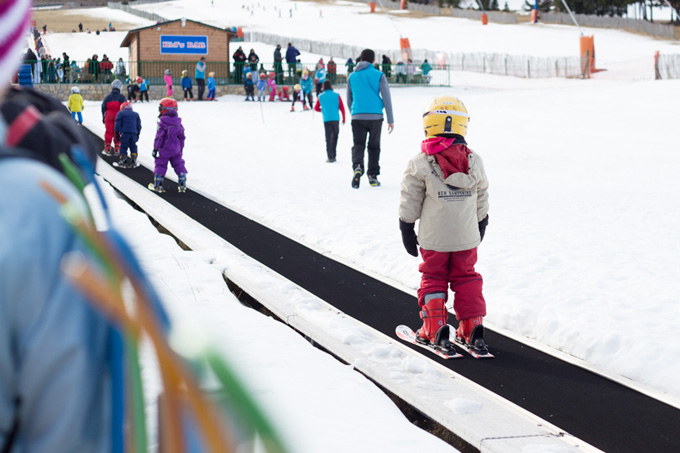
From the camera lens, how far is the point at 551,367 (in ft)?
16.0

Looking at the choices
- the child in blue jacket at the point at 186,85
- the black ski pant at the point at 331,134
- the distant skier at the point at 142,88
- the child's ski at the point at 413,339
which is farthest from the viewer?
the child in blue jacket at the point at 186,85

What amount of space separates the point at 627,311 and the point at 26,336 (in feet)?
17.5

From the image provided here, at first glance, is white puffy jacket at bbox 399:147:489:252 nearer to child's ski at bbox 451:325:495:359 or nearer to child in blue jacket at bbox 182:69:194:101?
child's ski at bbox 451:325:495:359

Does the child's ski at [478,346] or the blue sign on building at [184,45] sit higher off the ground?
the blue sign on building at [184,45]

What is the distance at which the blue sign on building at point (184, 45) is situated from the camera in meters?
36.4

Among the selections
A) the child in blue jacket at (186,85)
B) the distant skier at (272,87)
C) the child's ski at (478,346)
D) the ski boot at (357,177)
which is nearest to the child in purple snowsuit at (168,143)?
the ski boot at (357,177)

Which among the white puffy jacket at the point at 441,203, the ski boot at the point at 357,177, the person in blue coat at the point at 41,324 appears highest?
the person in blue coat at the point at 41,324

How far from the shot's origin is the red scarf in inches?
201

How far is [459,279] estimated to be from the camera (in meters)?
5.14

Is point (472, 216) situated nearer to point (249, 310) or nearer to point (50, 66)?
point (249, 310)

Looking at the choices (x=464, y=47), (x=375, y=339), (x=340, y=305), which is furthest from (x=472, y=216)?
(x=464, y=47)

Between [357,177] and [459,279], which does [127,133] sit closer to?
[357,177]

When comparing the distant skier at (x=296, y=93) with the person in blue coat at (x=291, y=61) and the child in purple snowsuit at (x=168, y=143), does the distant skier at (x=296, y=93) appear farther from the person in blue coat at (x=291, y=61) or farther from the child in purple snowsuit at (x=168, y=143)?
the child in purple snowsuit at (x=168, y=143)

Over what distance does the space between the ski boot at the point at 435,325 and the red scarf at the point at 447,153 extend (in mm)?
795
